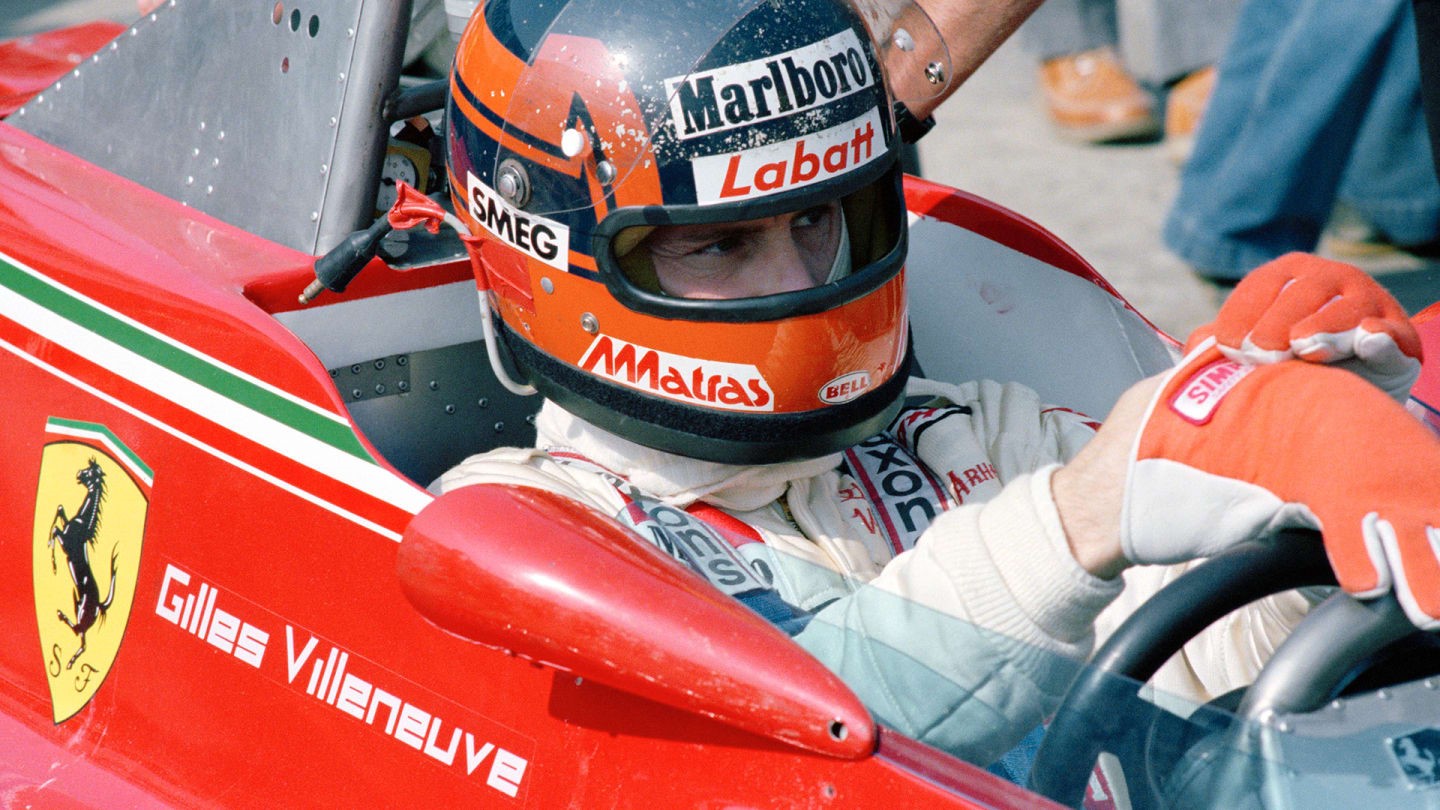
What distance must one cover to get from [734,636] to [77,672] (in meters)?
1.04

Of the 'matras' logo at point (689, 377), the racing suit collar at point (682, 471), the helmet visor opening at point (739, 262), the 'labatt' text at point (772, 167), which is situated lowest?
the racing suit collar at point (682, 471)

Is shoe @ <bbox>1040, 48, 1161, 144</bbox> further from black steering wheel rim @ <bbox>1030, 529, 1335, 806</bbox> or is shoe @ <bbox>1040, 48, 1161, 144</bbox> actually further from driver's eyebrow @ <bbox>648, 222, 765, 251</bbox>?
black steering wheel rim @ <bbox>1030, 529, 1335, 806</bbox>

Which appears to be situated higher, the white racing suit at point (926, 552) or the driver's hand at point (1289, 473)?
the driver's hand at point (1289, 473)

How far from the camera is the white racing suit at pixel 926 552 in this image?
1.33 metres

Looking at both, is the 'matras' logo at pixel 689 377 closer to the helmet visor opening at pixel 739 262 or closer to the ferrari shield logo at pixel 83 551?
the helmet visor opening at pixel 739 262

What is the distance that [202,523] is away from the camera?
1765 millimetres

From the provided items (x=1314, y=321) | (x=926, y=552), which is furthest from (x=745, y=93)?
(x=1314, y=321)

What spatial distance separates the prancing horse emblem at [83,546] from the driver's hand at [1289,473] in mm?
1219

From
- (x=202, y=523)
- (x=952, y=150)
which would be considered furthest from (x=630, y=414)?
(x=952, y=150)

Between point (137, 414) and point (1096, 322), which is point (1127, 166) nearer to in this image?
point (1096, 322)

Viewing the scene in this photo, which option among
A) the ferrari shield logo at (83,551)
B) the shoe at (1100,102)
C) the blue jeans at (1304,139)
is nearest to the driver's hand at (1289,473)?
the ferrari shield logo at (83,551)

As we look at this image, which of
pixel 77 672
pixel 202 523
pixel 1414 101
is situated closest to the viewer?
pixel 202 523

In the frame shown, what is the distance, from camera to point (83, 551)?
6.24 feet

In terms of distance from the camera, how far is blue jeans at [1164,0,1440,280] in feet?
14.6
